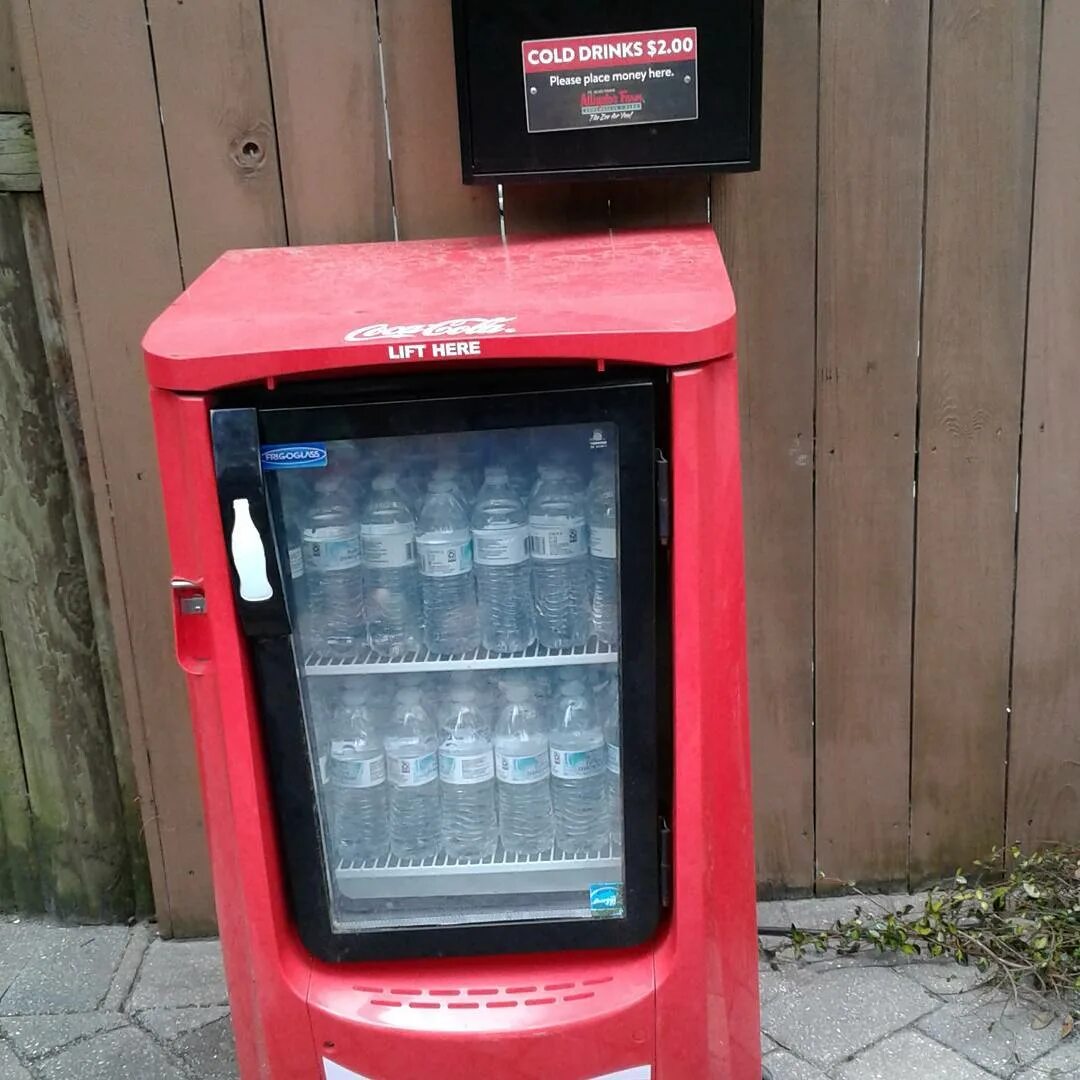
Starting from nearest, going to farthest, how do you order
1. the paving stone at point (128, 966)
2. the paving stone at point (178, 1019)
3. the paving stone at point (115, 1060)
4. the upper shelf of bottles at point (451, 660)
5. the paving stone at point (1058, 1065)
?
1. the upper shelf of bottles at point (451, 660)
2. the paving stone at point (1058, 1065)
3. the paving stone at point (115, 1060)
4. the paving stone at point (178, 1019)
5. the paving stone at point (128, 966)

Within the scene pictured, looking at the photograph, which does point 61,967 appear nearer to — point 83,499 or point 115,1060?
point 115,1060

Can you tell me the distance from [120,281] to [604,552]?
1.28 m

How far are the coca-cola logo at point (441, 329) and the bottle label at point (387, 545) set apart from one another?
0.40 m

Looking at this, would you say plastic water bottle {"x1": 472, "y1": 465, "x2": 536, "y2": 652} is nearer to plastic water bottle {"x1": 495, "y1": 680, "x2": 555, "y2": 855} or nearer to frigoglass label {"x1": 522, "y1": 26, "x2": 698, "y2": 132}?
plastic water bottle {"x1": 495, "y1": 680, "x2": 555, "y2": 855}

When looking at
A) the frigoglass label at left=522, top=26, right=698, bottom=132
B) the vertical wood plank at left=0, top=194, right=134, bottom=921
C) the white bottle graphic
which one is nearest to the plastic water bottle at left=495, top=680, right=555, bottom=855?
the white bottle graphic

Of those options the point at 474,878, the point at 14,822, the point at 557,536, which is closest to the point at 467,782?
the point at 474,878

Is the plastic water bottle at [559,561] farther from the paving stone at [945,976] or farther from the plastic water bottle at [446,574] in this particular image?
the paving stone at [945,976]

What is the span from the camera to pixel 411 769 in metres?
2.20

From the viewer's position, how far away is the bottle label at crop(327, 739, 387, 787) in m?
2.18

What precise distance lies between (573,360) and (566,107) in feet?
2.49

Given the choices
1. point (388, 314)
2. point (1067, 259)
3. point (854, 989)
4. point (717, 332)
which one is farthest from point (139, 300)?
point (854, 989)

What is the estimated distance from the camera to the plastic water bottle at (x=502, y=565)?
2.08m

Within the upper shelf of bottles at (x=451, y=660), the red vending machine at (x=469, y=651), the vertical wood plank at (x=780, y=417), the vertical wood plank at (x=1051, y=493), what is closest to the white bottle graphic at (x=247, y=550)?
the red vending machine at (x=469, y=651)

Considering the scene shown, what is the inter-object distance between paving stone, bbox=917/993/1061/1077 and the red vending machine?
606 millimetres
